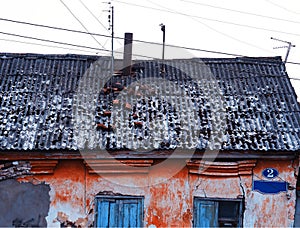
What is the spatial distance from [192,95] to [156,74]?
3.83ft

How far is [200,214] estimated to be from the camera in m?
7.48

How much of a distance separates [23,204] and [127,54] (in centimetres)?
397

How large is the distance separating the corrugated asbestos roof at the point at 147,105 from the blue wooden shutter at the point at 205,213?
1053 millimetres

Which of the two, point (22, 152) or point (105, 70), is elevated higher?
point (105, 70)

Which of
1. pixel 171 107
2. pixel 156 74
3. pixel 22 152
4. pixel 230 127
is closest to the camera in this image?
pixel 22 152

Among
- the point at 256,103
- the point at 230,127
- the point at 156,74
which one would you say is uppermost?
the point at 156,74

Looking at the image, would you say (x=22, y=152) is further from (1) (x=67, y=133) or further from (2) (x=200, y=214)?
(2) (x=200, y=214)

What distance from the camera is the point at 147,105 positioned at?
8.27 meters

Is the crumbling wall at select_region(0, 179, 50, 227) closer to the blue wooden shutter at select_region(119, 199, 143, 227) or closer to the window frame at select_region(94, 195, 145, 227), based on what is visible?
the window frame at select_region(94, 195, 145, 227)

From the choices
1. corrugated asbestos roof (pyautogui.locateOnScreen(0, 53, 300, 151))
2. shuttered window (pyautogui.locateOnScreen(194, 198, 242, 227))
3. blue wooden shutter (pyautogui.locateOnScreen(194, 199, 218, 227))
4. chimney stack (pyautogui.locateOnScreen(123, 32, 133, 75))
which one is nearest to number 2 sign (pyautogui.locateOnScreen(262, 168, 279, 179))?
corrugated asbestos roof (pyautogui.locateOnScreen(0, 53, 300, 151))

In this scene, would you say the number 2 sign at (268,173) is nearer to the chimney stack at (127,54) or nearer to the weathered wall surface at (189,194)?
the weathered wall surface at (189,194)

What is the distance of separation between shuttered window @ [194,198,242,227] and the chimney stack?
333cm

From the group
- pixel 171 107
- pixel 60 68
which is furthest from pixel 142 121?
pixel 60 68

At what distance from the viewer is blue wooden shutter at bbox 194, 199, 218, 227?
747 centimetres
